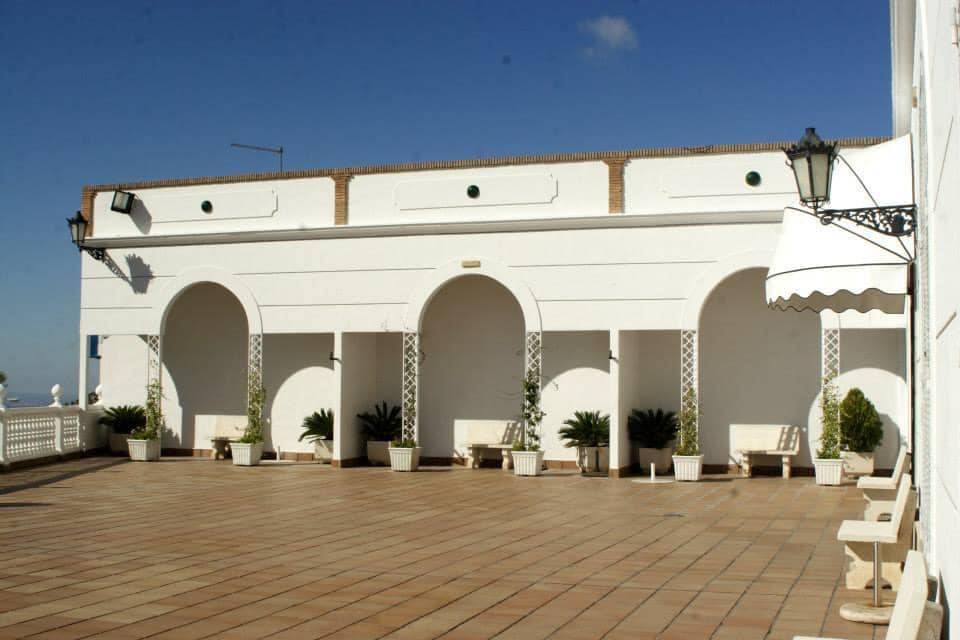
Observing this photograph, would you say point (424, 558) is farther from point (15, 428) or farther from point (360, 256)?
point (15, 428)

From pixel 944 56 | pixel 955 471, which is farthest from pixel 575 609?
pixel 944 56

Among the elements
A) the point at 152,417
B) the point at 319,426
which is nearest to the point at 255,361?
the point at 319,426

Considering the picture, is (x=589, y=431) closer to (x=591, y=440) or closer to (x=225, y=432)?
(x=591, y=440)

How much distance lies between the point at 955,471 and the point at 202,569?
25.5 feet

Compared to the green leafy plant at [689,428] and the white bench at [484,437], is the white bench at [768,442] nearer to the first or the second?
the green leafy plant at [689,428]

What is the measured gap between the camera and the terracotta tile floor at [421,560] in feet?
25.5

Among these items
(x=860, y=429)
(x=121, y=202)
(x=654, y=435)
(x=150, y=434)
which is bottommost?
(x=150, y=434)

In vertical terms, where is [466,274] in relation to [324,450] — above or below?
above

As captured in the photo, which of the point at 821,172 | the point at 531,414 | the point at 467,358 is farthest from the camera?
the point at 467,358

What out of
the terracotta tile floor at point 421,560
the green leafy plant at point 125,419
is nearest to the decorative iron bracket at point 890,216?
the terracotta tile floor at point 421,560

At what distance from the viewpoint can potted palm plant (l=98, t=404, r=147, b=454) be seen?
23.4 metres

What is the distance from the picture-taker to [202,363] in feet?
78.5

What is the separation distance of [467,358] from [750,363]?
601 centimetres

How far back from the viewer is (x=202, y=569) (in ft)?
32.3
